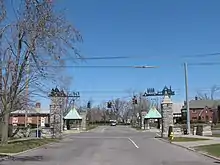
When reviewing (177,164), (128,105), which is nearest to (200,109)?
(128,105)

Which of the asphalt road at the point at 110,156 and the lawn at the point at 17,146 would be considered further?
the lawn at the point at 17,146

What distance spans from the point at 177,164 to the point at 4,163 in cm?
694

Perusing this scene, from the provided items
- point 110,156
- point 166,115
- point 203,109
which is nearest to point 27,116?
point 166,115

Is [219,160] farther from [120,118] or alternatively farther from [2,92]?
[120,118]

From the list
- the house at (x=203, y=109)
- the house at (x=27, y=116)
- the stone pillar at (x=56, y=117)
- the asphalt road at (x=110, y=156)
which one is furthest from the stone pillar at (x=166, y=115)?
the house at (x=203, y=109)

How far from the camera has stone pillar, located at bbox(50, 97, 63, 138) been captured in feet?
141

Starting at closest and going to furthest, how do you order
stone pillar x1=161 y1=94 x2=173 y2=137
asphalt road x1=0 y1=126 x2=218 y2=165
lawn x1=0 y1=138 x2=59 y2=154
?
asphalt road x1=0 y1=126 x2=218 y2=165
lawn x1=0 y1=138 x2=59 y2=154
stone pillar x1=161 y1=94 x2=173 y2=137

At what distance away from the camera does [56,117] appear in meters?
43.9

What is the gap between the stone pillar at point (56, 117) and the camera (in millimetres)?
42938

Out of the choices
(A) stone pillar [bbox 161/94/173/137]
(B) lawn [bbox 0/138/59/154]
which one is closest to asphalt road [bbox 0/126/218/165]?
(B) lawn [bbox 0/138/59/154]

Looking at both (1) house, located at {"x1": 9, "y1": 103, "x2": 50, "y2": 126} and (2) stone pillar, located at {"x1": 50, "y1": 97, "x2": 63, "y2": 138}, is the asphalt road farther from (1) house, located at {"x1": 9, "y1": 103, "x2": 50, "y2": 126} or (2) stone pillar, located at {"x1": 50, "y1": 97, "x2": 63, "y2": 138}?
(2) stone pillar, located at {"x1": 50, "y1": 97, "x2": 63, "y2": 138}

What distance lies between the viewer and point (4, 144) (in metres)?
28.2

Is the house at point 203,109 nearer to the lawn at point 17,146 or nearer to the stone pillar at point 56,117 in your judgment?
the stone pillar at point 56,117

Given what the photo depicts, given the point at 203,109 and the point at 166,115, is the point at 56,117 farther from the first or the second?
the point at 203,109
